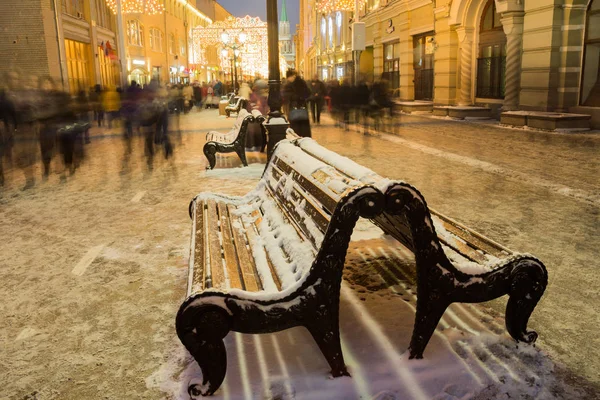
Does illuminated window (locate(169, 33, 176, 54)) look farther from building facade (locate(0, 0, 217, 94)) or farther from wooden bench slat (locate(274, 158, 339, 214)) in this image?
wooden bench slat (locate(274, 158, 339, 214))

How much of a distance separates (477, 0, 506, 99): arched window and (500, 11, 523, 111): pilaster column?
151cm

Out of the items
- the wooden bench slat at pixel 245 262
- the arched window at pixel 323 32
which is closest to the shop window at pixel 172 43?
the arched window at pixel 323 32

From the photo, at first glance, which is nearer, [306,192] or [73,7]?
[306,192]

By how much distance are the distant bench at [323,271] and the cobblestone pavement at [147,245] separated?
0.52 metres

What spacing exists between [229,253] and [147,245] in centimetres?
222

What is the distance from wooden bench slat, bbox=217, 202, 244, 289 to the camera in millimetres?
A: 3031

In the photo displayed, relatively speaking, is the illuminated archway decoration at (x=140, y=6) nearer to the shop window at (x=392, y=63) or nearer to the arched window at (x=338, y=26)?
the shop window at (x=392, y=63)

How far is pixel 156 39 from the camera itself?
52.7m

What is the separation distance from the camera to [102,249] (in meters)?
5.39

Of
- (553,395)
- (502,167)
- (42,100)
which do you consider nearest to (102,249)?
(553,395)

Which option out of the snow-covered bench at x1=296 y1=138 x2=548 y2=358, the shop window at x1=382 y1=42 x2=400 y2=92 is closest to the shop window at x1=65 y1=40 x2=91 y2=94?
the shop window at x1=382 y1=42 x2=400 y2=92

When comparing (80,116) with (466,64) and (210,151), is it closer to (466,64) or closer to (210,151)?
(210,151)

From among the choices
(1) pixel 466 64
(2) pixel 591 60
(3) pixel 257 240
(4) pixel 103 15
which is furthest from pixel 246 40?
(3) pixel 257 240

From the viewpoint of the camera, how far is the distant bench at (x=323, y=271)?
2617 mm
